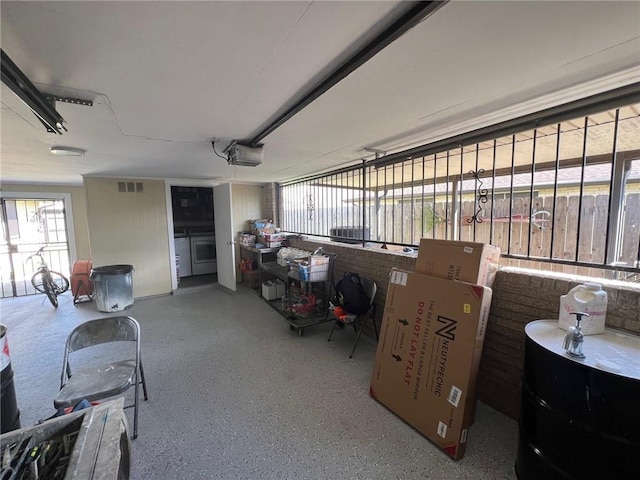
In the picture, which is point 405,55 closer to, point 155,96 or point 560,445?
point 155,96

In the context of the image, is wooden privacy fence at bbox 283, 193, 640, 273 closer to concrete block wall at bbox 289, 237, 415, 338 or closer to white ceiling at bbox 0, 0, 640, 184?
concrete block wall at bbox 289, 237, 415, 338

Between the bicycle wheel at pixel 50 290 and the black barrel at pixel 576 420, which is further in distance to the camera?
the bicycle wheel at pixel 50 290

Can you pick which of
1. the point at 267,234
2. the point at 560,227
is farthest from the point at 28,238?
the point at 560,227

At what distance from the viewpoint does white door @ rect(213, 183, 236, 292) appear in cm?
466

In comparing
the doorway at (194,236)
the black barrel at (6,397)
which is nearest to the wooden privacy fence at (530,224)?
the doorway at (194,236)

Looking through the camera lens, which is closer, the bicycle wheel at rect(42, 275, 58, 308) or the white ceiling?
the white ceiling

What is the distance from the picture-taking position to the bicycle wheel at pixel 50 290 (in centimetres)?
430

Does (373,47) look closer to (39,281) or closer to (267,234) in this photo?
(267,234)

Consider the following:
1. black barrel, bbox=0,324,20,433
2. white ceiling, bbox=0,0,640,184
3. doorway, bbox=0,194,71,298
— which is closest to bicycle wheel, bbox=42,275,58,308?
doorway, bbox=0,194,71,298

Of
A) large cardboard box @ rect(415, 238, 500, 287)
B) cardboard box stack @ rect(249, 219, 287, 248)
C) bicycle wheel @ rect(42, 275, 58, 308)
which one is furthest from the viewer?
cardboard box stack @ rect(249, 219, 287, 248)

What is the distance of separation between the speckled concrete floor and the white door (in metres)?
1.53

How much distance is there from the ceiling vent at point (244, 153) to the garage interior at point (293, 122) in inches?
0.8

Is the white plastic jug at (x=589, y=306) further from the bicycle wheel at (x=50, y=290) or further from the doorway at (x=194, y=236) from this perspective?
the bicycle wheel at (x=50, y=290)

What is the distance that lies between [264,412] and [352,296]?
1334 millimetres
